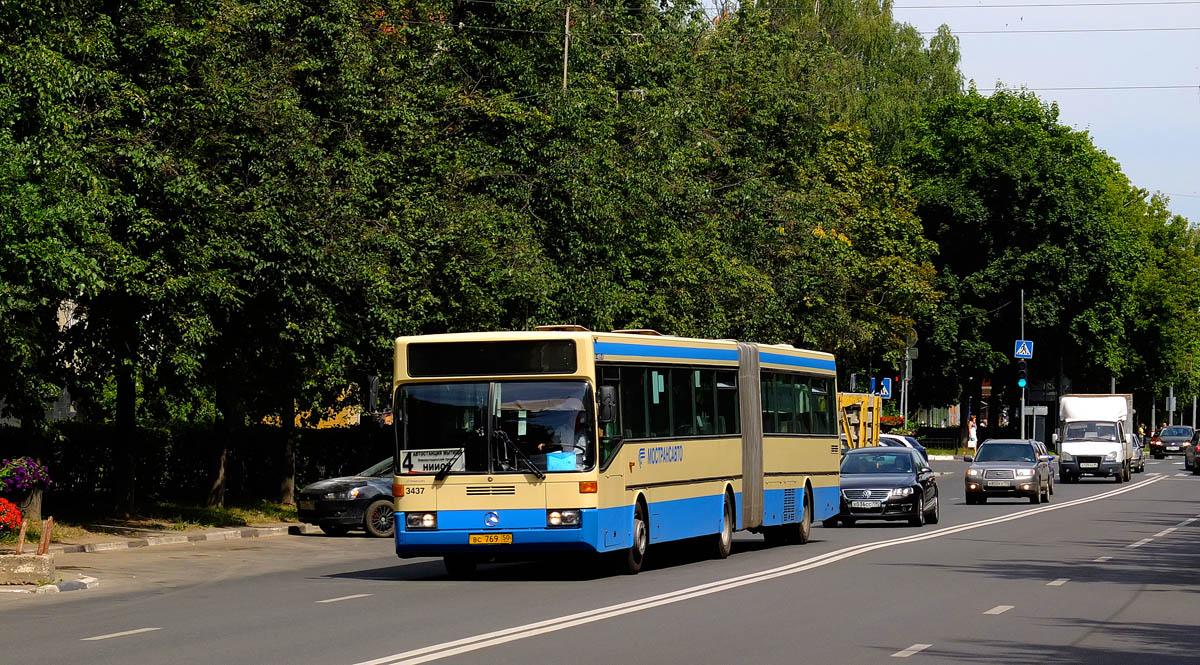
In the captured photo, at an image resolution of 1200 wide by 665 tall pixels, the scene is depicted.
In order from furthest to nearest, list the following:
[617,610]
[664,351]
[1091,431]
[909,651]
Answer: [1091,431] → [664,351] → [617,610] → [909,651]

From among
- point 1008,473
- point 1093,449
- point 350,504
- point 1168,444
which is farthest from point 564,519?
point 1168,444

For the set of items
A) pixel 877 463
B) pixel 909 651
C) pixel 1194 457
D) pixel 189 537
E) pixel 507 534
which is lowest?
pixel 909 651

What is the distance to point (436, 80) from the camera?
36.7 meters

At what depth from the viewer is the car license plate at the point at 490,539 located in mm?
19109

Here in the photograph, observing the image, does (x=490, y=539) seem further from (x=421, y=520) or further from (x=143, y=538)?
(x=143, y=538)

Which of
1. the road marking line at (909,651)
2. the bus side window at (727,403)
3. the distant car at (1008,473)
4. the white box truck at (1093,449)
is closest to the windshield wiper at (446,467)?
the bus side window at (727,403)

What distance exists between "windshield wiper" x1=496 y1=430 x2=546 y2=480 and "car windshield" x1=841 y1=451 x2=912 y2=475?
14.1 meters

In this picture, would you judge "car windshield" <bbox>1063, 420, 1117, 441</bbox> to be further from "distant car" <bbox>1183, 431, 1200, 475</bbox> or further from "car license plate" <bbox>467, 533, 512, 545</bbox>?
"car license plate" <bbox>467, 533, 512, 545</bbox>

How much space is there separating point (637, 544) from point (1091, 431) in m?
40.9

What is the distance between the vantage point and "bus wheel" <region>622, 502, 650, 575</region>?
2042 centimetres

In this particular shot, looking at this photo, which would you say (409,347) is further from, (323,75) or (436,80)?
(436,80)

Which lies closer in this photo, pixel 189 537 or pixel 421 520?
pixel 421 520

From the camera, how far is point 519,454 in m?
19.3

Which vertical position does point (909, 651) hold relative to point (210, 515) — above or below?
below
